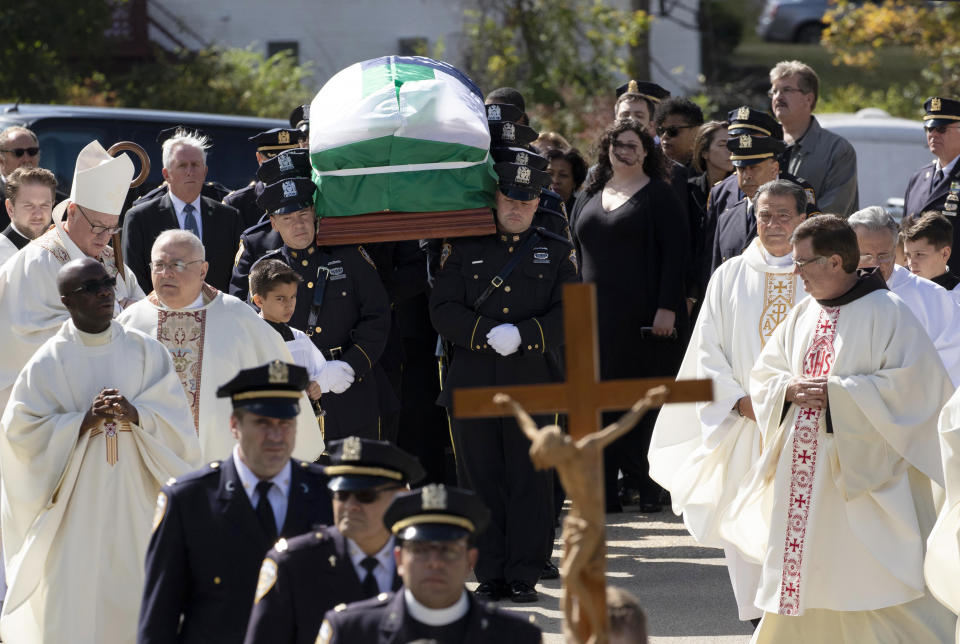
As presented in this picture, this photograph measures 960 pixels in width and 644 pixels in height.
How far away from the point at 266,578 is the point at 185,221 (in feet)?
17.0

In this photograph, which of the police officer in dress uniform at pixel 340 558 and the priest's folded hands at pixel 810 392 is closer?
the police officer in dress uniform at pixel 340 558

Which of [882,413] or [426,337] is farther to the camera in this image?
[426,337]

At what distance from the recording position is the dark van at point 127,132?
12.7m

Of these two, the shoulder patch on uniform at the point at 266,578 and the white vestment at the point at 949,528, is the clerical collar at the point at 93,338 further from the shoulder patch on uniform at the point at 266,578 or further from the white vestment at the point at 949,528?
the white vestment at the point at 949,528

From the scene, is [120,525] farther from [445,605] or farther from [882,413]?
[882,413]

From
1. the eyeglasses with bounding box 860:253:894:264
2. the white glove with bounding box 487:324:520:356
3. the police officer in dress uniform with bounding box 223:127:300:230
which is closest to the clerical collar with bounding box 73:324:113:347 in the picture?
the white glove with bounding box 487:324:520:356

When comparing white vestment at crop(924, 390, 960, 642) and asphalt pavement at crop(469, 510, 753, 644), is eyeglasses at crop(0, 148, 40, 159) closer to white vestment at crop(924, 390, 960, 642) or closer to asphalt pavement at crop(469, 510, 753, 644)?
asphalt pavement at crop(469, 510, 753, 644)

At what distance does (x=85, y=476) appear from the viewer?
627cm

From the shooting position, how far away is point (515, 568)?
7.84 metres

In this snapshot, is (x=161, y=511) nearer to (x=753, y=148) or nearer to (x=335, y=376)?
(x=335, y=376)

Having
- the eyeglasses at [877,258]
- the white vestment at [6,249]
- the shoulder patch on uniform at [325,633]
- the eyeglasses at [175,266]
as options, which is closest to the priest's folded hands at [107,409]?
the eyeglasses at [175,266]

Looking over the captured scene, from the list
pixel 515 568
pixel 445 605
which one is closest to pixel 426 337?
pixel 515 568

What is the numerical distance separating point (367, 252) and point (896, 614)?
3316 mm

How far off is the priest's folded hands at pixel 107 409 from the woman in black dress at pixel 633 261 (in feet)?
13.5
